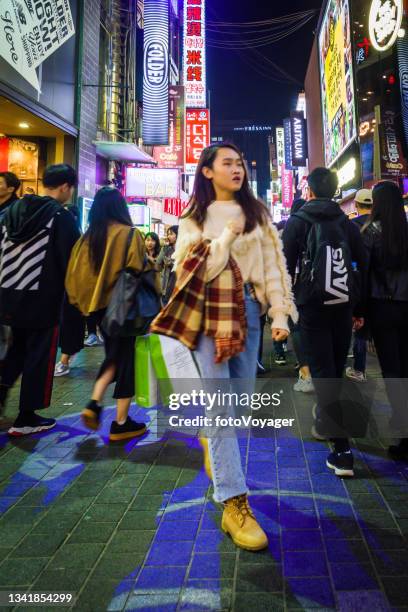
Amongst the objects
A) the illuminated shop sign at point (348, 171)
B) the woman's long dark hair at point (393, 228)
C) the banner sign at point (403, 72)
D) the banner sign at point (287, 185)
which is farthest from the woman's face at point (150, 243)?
the banner sign at point (287, 185)

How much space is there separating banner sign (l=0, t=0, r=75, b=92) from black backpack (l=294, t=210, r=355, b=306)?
601cm

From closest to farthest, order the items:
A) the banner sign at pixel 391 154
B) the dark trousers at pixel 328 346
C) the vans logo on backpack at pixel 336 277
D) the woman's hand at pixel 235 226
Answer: the woman's hand at pixel 235 226
the vans logo on backpack at pixel 336 277
the dark trousers at pixel 328 346
the banner sign at pixel 391 154

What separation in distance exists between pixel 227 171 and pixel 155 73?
12394 millimetres

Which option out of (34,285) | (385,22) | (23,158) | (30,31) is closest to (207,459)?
(34,285)

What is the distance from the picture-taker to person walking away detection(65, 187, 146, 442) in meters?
3.42

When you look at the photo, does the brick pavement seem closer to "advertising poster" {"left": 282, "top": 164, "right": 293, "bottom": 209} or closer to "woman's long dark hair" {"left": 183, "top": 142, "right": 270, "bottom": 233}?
"woman's long dark hair" {"left": 183, "top": 142, "right": 270, "bottom": 233}

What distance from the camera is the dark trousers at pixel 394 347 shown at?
328 cm

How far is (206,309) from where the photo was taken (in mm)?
2162

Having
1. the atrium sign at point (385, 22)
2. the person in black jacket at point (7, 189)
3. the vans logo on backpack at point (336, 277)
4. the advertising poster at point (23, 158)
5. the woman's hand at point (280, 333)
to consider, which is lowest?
the woman's hand at point (280, 333)

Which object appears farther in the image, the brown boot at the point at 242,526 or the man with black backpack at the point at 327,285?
the man with black backpack at the point at 327,285

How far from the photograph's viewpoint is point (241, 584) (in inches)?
74.5

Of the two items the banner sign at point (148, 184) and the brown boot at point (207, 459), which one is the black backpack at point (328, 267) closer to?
the brown boot at point (207, 459)

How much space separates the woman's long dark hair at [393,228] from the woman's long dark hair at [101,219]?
204cm

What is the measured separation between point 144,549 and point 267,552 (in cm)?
61
